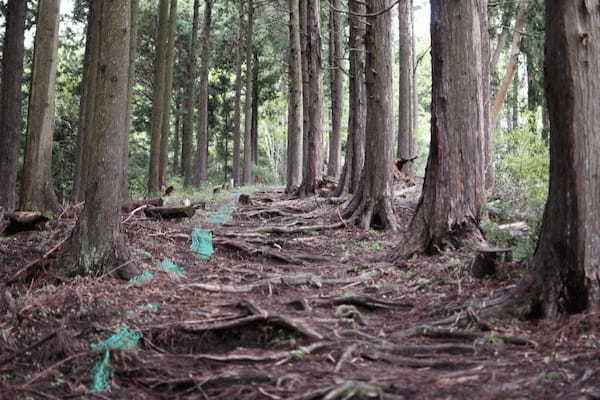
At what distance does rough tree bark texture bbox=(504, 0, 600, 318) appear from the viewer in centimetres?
478

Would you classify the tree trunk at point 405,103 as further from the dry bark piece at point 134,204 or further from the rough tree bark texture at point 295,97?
the dry bark piece at point 134,204

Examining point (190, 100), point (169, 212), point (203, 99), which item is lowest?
point (169, 212)

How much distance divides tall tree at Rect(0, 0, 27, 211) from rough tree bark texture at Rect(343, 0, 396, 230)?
7337mm

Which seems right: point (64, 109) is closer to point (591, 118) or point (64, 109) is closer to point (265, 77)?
point (265, 77)

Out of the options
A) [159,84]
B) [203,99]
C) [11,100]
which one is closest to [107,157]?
[11,100]

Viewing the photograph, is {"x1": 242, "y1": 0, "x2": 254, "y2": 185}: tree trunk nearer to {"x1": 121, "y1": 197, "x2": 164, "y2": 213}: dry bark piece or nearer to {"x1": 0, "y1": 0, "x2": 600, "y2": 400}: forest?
{"x1": 0, "y1": 0, "x2": 600, "y2": 400}: forest

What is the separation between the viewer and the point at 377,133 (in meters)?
12.5

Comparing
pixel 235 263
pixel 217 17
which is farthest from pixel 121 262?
pixel 217 17

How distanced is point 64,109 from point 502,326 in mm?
22671

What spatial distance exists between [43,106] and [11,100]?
2186 mm

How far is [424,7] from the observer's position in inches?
1356

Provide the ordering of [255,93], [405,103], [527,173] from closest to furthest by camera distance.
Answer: [527,173], [405,103], [255,93]

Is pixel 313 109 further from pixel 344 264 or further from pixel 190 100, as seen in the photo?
pixel 344 264

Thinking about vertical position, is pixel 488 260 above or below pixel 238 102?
below
